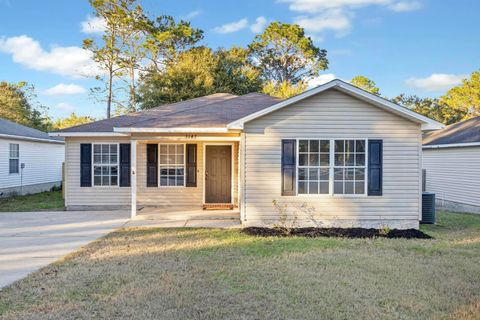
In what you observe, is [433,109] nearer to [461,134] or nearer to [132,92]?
[461,134]

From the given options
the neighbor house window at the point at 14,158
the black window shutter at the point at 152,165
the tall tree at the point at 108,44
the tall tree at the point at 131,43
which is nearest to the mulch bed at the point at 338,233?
the black window shutter at the point at 152,165

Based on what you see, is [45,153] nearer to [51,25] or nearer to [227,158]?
[51,25]

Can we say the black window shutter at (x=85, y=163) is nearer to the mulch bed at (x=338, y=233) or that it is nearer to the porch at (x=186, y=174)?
the porch at (x=186, y=174)

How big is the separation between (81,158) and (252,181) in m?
6.25

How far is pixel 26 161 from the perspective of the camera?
59.0 ft

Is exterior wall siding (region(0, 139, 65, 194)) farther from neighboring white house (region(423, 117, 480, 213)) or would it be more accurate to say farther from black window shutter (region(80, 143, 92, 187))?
neighboring white house (region(423, 117, 480, 213))

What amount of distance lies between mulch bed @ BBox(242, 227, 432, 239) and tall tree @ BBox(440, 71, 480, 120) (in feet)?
78.8

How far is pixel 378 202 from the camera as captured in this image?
30.0 feet

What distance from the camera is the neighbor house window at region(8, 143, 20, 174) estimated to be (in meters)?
16.8

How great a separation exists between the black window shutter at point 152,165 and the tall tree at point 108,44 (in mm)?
15980

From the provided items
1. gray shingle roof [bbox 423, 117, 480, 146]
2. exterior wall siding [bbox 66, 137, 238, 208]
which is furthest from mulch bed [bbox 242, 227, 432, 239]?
gray shingle roof [bbox 423, 117, 480, 146]

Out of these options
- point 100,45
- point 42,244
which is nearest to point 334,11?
point 100,45

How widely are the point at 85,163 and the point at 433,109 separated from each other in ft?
122

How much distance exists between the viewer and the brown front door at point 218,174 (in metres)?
12.1
